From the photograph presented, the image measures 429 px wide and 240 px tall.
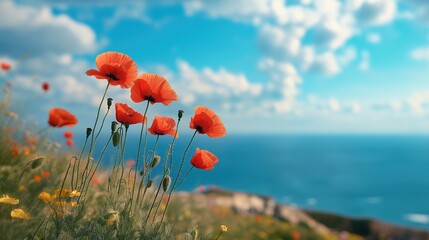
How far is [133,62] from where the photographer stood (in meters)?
2.30

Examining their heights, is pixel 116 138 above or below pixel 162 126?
below

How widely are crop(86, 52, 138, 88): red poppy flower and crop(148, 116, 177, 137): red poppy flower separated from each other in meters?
0.30

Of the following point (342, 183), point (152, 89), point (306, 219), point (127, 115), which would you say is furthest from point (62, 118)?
point (342, 183)

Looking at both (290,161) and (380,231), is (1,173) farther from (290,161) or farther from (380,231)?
(290,161)

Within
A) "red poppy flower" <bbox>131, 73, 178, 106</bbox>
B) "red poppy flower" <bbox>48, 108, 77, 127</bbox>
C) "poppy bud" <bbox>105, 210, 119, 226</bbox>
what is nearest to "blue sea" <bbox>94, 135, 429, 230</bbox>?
"red poppy flower" <bbox>48, 108, 77, 127</bbox>

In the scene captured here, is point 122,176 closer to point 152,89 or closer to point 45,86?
point 152,89

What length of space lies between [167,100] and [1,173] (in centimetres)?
202

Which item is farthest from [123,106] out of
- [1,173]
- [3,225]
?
A: [1,173]

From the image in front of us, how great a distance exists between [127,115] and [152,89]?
21cm

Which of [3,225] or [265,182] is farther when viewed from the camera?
[265,182]

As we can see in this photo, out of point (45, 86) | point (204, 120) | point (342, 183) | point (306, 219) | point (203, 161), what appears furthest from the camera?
point (342, 183)

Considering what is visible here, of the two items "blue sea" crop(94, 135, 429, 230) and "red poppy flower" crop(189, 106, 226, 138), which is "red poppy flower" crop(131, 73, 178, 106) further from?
"blue sea" crop(94, 135, 429, 230)

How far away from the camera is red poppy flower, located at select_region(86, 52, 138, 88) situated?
2.26 m

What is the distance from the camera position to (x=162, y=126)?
7.49 feet
